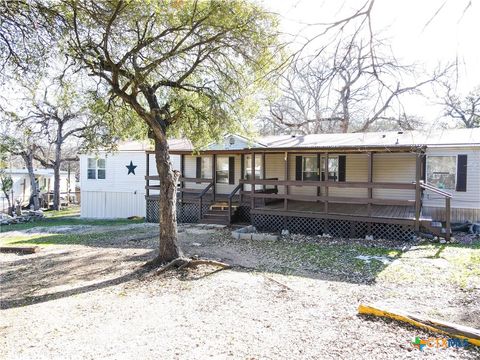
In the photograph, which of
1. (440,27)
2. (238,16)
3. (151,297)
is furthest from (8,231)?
(440,27)

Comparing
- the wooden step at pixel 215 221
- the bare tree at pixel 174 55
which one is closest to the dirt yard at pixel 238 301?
the bare tree at pixel 174 55

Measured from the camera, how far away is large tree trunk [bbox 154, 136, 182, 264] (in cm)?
802

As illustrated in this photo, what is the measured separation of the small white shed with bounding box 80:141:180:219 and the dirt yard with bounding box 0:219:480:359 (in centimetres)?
1054

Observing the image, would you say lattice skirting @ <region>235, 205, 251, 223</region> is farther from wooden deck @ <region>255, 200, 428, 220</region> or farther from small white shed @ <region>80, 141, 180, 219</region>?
small white shed @ <region>80, 141, 180, 219</region>

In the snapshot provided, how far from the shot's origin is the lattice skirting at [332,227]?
1108cm

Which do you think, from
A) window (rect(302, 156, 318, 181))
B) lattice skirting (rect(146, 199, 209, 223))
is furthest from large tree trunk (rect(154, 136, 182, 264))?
window (rect(302, 156, 318, 181))

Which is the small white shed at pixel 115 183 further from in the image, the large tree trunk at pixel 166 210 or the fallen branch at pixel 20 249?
the large tree trunk at pixel 166 210

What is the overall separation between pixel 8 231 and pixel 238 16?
15.0 m

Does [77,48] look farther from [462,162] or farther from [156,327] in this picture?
[462,162]

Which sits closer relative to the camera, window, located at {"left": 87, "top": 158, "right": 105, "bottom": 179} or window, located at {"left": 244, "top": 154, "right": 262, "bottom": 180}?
window, located at {"left": 244, "top": 154, "right": 262, "bottom": 180}

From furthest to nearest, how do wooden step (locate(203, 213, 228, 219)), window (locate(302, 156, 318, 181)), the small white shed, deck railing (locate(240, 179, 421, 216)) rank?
the small white shed < window (locate(302, 156, 318, 181)) < wooden step (locate(203, 213, 228, 219)) < deck railing (locate(240, 179, 421, 216))

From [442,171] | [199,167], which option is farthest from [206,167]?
[442,171]

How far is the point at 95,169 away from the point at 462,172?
747 inches
